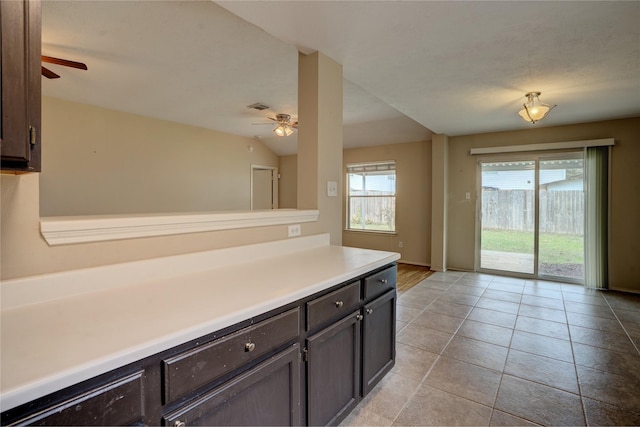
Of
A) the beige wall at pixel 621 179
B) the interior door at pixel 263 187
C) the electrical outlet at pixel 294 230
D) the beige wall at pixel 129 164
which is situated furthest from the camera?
the interior door at pixel 263 187

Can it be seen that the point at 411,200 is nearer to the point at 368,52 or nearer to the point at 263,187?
the point at 263,187

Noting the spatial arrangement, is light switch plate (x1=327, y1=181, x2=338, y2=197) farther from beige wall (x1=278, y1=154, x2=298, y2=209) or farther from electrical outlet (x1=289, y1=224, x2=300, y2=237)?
beige wall (x1=278, y1=154, x2=298, y2=209)

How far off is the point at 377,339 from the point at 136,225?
153 centimetres

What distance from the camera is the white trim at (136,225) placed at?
114 cm

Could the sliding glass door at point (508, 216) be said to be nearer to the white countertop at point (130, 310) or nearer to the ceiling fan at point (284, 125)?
the ceiling fan at point (284, 125)

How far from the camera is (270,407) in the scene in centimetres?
119

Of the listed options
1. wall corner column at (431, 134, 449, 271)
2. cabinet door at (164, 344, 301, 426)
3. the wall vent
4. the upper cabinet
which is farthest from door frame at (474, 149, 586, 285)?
the upper cabinet

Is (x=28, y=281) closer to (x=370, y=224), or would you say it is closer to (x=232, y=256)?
(x=232, y=256)

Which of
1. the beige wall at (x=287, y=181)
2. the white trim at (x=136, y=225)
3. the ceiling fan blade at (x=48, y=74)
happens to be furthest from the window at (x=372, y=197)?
the ceiling fan blade at (x=48, y=74)

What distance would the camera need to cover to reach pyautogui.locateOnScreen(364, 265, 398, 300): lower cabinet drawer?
1.78 meters

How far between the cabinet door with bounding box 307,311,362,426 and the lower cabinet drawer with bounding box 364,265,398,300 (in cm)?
16

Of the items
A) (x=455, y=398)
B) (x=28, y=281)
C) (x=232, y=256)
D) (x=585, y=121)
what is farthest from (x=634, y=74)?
(x=28, y=281)

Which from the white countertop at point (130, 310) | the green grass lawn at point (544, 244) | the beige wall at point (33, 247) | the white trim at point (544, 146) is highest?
the white trim at point (544, 146)

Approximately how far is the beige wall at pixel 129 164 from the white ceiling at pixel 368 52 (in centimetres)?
41
